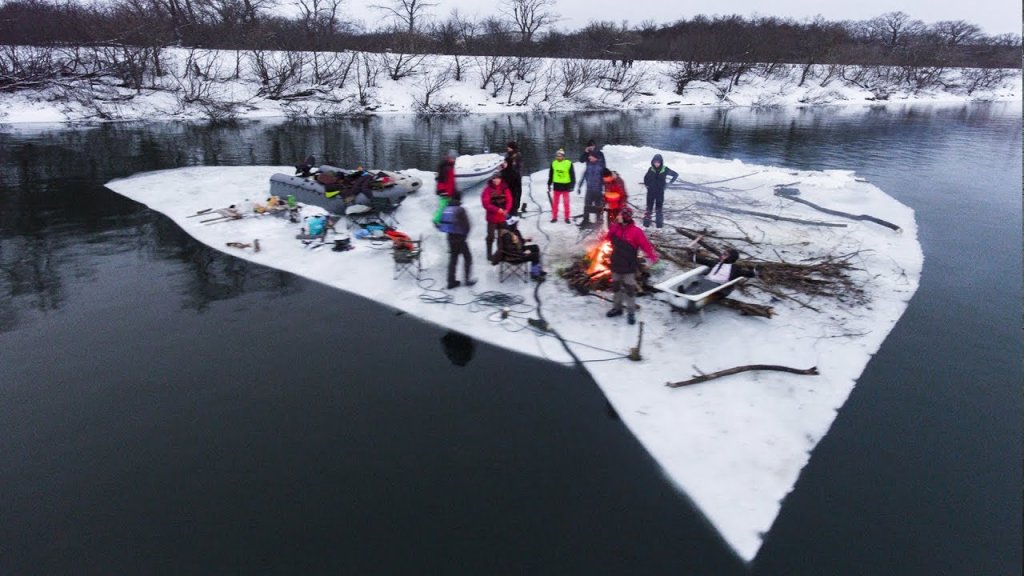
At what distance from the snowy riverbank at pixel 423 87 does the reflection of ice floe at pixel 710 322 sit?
2902 centimetres

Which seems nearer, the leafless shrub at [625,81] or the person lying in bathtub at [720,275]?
the person lying in bathtub at [720,275]

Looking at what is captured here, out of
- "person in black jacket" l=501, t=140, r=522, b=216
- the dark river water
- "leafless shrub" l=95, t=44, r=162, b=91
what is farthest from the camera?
"leafless shrub" l=95, t=44, r=162, b=91

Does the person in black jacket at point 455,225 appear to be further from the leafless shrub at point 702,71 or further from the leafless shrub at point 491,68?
the leafless shrub at point 702,71

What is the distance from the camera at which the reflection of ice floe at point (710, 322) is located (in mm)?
5598

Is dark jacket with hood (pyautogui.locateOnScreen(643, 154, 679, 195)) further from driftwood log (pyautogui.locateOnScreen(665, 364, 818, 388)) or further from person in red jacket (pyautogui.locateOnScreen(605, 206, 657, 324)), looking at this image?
driftwood log (pyautogui.locateOnScreen(665, 364, 818, 388))

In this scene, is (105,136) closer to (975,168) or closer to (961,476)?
(961,476)

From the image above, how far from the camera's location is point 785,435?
5.88 metres

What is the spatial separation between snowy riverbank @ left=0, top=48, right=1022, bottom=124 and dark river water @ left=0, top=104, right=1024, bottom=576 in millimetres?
34275

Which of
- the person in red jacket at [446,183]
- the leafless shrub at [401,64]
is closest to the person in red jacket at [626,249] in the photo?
the person in red jacket at [446,183]

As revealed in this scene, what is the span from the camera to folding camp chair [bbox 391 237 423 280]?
10039mm

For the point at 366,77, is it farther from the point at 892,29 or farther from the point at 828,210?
the point at 892,29

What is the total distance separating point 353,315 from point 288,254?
354 cm

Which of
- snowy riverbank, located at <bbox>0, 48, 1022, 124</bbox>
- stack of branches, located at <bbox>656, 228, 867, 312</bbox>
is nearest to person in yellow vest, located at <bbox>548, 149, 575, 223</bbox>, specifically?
stack of branches, located at <bbox>656, 228, 867, 312</bbox>

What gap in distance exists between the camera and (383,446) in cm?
562
